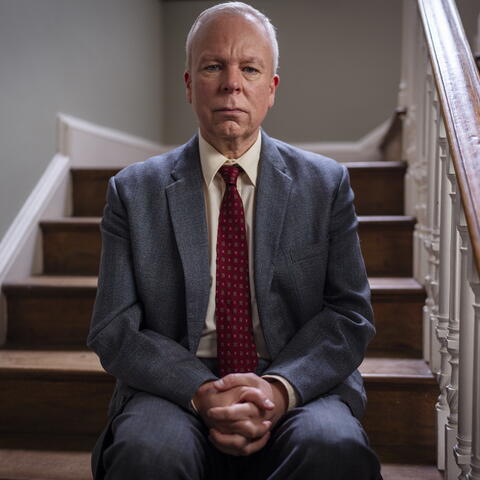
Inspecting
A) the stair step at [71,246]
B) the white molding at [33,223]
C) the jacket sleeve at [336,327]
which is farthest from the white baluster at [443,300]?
the white molding at [33,223]

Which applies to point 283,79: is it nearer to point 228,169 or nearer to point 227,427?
point 228,169

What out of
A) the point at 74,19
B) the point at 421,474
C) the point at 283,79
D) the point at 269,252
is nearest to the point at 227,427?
the point at 269,252

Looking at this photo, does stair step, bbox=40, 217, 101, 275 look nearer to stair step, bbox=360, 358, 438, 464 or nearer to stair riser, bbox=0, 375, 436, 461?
stair riser, bbox=0, 375, 436, 461

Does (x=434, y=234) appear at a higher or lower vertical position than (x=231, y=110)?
lower

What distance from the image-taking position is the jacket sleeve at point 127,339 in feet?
4.09

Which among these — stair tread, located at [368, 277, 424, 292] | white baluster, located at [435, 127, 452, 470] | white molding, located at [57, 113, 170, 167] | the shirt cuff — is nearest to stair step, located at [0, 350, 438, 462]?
white baluster, located at [435, 127, 452, 470]

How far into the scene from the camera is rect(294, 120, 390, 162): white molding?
418 centimetres

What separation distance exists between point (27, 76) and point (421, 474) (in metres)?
1.95

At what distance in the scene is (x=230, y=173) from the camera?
140 centimetres

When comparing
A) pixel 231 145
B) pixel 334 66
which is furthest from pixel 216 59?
pixel 334 66

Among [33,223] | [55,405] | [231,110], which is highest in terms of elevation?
[231,110]

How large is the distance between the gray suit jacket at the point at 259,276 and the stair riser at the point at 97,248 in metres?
0.90

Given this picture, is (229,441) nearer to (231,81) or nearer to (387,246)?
(231,81)

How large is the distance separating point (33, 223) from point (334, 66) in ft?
9.47
